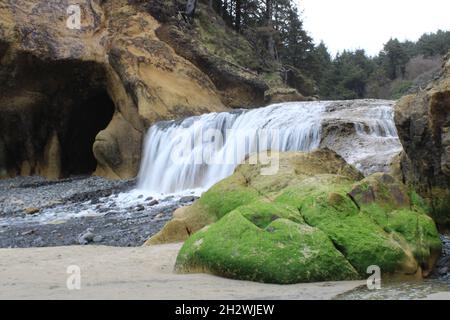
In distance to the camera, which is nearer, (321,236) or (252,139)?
(321,236)

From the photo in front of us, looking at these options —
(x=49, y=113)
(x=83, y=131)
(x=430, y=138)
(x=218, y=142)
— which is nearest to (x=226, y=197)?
(x=430, y=138)

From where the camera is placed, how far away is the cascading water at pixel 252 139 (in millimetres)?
12507

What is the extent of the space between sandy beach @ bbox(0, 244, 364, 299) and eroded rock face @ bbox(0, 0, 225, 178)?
13498 millimetres

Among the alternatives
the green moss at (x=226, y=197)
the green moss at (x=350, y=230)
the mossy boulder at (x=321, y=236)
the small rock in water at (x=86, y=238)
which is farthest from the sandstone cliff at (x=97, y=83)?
the green moss at (x=350, y=230)

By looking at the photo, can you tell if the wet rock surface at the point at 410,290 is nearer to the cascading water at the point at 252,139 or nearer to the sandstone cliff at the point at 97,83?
the cascading water at the point at 252,139

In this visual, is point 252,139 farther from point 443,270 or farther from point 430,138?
point 443,270

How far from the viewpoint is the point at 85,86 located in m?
22.4

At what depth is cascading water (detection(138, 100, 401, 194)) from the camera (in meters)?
12.5

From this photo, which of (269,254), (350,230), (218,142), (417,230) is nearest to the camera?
(269,254)

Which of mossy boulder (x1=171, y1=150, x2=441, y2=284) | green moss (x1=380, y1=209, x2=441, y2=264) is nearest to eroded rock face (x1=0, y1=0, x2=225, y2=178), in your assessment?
mossy boulder (x1=171, y1=150, x2=441, y2=284)

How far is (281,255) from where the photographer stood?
4922mm

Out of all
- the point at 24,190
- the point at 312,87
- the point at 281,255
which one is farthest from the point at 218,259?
the point at 312,87

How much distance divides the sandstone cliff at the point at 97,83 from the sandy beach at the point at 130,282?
1351 cm

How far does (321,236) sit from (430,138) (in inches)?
117
